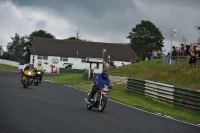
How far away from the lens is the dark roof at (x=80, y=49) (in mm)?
122938

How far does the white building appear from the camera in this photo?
4808 inches

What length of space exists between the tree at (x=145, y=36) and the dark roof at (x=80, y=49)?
4.30 meters

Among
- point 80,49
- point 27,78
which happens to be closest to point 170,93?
point 27,78

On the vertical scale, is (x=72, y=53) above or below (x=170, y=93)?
above

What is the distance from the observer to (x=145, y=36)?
421ft

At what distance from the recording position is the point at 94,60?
6366 cm

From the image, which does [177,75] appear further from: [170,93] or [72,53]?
[72,53]

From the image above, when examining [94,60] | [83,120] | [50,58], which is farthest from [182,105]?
[50,58]

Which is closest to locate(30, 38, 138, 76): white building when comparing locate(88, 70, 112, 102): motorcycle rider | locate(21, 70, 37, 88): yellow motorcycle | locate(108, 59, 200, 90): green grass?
locate(108, 59, 200, 90): green grass

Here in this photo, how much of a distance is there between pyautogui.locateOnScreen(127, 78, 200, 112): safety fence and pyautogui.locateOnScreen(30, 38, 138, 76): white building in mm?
87572

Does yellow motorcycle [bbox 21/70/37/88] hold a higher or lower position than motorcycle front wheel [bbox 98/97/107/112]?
higher

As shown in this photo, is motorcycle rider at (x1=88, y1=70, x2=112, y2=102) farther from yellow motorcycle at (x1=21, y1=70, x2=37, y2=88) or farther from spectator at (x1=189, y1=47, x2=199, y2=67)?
spectator at (x1=189, y1=47, x2=199, y2=67)

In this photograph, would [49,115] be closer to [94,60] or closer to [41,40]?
[94,60]

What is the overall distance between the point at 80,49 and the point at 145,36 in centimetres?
1692
